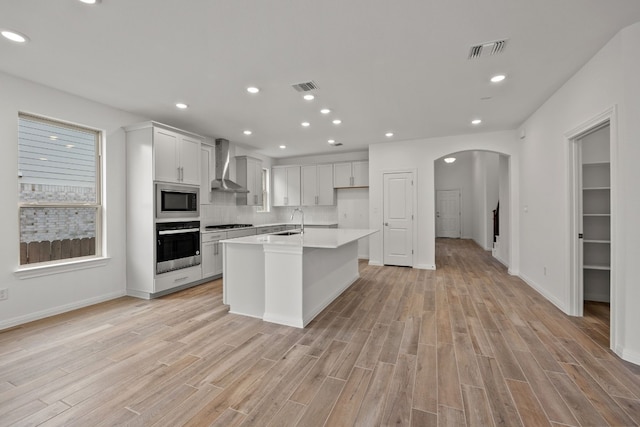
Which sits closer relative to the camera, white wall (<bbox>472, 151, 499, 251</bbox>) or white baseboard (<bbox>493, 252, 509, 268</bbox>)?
white baseboard (<bbox>493, 252, 509, 268</bbox>)

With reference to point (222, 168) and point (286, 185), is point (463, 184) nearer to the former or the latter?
point (286, 185)

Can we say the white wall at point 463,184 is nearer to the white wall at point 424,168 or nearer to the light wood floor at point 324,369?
the white wall at point 424,168

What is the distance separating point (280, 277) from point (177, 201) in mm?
2326

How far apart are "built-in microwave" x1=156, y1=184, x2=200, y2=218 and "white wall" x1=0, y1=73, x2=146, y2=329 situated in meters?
0.61

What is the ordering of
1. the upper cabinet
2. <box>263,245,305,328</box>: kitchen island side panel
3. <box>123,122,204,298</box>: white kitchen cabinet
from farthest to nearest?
the upper cabinet < <box>123,122,204,298</box>: white kitchen cabinet < <box>263,245,305,328</box>: kitchen island side panel

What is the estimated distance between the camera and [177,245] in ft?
14.0

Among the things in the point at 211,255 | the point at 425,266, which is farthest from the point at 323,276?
the point at 425,266

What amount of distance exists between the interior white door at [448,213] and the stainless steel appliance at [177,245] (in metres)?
10.1

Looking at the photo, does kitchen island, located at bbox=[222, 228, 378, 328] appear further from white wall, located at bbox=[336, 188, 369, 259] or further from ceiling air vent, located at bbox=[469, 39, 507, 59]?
white wall, located at bbox=[336, 188, 369, 259]

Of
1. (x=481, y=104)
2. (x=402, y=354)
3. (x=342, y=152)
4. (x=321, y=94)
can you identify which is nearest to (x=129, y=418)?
(x=402, y=354)

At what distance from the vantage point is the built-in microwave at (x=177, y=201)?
13.1 feet

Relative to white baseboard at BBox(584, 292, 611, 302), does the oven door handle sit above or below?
above

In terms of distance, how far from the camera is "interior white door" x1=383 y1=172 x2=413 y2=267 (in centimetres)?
584

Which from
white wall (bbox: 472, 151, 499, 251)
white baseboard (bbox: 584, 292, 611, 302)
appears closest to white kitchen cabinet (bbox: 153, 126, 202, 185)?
white baseboard (bbox: 584, 292, 611, 302)
